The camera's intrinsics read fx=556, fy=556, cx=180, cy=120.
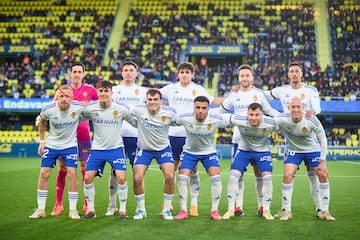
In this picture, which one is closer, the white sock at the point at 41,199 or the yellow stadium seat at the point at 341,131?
the white sock at the point at 41,199

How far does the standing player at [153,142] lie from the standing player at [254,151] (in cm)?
100

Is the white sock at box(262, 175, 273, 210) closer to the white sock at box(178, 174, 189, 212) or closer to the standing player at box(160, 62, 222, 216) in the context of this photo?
the white sock at box(178, 174, 189, 212)

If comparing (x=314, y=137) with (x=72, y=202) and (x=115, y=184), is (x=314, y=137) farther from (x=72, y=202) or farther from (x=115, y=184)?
(x=72, y=202)

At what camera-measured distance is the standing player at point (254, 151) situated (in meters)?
8.91

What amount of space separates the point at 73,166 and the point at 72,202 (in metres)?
0.58

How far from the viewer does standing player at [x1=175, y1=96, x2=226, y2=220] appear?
352 inches

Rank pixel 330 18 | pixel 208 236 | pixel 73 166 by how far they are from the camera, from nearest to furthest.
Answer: pixel 208 236, pixel 73 166, pixel 330 18

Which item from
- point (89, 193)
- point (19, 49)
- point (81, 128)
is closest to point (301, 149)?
point (89, 193)

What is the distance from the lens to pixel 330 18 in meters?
39.3

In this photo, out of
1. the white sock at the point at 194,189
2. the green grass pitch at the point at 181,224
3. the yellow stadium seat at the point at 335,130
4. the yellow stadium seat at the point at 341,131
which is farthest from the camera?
the yellow stadium seat at the point at 341,131

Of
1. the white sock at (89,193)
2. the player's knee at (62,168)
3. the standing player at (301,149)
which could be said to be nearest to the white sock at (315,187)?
the standing player at (301,149)

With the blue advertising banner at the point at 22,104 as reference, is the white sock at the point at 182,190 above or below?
below

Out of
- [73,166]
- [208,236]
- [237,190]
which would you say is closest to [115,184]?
[73,166]

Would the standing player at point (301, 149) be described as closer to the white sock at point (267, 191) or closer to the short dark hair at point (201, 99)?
the white sock at point (267, 191)
